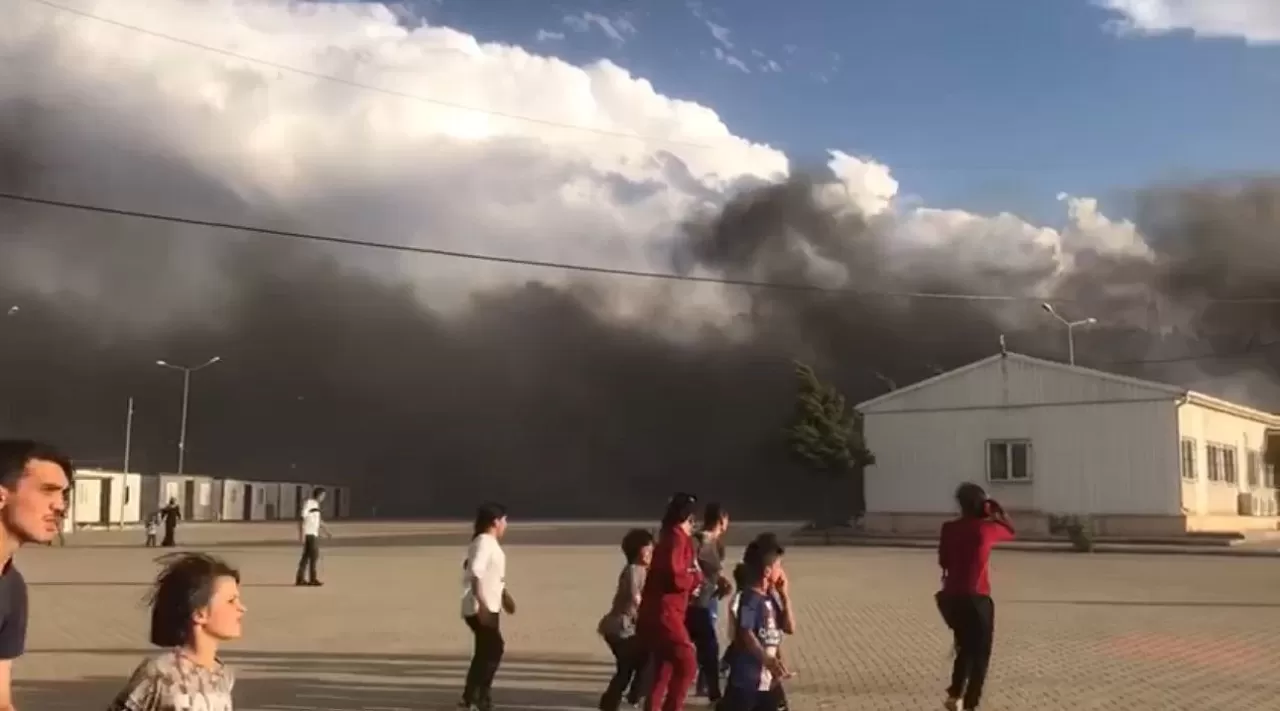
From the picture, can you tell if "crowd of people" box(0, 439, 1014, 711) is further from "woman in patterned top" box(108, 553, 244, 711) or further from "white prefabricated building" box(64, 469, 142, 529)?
"white prefabricated building" box(64, 469, 142, 529)

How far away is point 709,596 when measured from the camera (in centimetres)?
904

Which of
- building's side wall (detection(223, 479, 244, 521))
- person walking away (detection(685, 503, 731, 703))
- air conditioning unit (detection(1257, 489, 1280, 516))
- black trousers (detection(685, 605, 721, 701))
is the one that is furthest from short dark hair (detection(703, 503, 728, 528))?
building's side wall (detection(223, 479, 244, 521))

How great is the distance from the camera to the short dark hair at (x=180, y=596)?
11.2ft

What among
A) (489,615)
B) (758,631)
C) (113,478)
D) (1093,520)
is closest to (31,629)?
(489,615)

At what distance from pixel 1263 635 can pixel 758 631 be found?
9.25 meters

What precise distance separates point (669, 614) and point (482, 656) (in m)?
1.80

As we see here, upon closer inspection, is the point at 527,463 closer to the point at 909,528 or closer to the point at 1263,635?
the point at 909,528

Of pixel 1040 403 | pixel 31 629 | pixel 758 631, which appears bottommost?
pixel 31 629

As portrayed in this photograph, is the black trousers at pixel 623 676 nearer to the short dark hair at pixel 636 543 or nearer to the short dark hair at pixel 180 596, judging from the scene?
the short dark hair at pixel 636 543

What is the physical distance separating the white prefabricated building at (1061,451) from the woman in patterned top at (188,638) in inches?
1266

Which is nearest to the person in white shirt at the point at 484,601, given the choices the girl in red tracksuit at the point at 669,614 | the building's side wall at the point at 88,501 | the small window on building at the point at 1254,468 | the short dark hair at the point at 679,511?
the girl in red tracksuit at the point at 669,614

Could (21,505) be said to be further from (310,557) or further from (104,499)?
(104,499)

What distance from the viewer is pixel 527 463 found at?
107188 millimetres

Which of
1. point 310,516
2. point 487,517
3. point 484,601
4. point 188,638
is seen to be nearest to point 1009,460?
point 310,516
